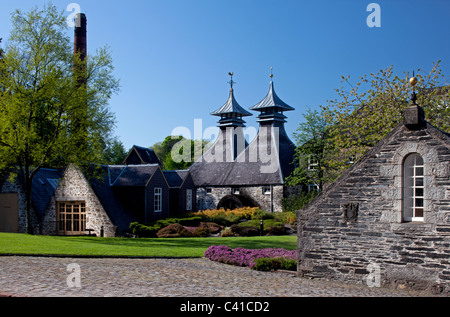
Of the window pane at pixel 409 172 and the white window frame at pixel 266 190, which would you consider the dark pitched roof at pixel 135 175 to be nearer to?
the white window frame at pixel 266 190

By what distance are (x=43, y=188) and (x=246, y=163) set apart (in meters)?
21.5

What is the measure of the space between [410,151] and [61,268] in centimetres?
1051

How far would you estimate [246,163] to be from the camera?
1912 inches

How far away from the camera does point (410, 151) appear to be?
12.9m

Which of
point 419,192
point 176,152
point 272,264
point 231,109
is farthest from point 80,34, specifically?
point 176,152

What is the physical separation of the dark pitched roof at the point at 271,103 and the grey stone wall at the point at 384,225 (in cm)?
3860

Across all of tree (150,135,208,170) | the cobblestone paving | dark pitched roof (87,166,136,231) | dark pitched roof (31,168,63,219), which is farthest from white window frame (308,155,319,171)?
tree (150,135,208,170)

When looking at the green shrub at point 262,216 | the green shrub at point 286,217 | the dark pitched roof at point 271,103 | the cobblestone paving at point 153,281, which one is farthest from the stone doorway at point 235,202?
the cobblestone paving at point 153,281

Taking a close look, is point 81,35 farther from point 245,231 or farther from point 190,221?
point 245,231

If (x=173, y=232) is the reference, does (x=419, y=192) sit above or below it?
above

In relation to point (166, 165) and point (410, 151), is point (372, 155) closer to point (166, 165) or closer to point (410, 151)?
point (410, 151)

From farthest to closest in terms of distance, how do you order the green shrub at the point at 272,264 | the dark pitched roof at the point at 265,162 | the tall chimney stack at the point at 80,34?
the dark pitched roof at the point at 265,162 < the tall chimney stack at the point at 80,34 < the green shrub at the point at 272,264

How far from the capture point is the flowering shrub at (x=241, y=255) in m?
16.5

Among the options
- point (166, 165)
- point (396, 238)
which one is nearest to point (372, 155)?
point (396, 238)
